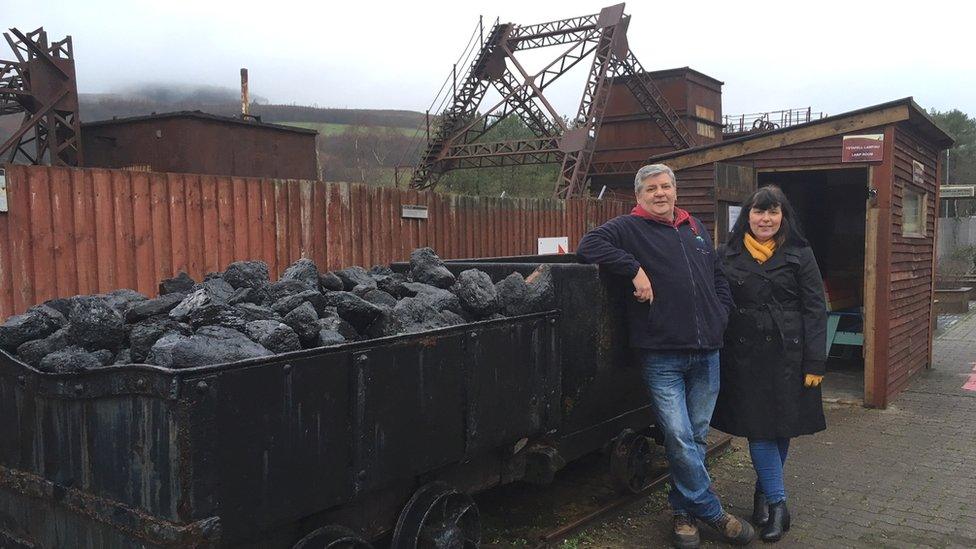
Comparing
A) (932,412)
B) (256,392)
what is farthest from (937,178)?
(256,392)

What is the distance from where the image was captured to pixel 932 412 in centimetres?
798

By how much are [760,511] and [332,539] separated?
3.13 meters

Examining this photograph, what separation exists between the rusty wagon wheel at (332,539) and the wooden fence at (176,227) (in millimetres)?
4433

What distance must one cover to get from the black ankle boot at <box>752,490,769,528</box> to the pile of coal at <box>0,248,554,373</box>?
212 cm

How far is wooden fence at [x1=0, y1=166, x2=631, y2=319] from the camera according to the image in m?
5.93

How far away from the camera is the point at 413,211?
9.38 meters

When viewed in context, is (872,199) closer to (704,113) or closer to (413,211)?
(413,211)

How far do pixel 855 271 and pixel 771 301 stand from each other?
8.26 m

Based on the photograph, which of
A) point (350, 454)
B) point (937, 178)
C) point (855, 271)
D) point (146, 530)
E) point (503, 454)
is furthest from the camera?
point (855, 271)

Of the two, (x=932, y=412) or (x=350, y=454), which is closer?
(x=350, y=454)

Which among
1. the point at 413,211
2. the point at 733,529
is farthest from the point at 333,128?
the point at 733,529

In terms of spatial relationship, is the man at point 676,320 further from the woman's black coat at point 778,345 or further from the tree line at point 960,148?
the tree line at point 960,148

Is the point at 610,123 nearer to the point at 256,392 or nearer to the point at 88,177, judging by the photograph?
the point at 88,177

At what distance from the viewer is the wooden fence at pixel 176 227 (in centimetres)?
593
